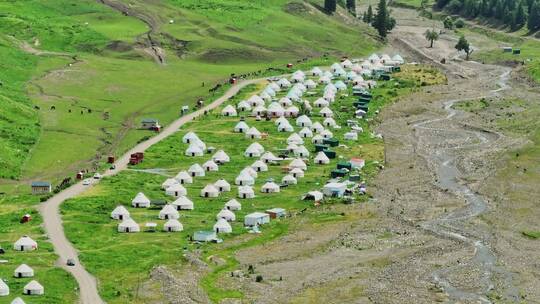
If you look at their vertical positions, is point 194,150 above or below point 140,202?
below

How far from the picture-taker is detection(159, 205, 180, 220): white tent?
4948 inches

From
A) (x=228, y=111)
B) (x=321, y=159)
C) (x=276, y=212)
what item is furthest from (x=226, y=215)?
(x=228, y=111)

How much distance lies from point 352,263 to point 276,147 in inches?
2092

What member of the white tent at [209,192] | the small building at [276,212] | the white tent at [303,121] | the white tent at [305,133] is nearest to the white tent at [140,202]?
the white tent at [209,192]

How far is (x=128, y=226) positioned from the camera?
120m

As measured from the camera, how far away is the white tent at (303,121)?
181 m

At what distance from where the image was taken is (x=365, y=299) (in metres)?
102

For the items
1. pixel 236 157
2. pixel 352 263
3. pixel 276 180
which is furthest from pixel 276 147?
pixel 352 263

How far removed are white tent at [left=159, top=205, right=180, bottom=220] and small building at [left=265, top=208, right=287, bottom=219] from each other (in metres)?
9.52

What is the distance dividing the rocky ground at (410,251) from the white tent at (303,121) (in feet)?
73.7

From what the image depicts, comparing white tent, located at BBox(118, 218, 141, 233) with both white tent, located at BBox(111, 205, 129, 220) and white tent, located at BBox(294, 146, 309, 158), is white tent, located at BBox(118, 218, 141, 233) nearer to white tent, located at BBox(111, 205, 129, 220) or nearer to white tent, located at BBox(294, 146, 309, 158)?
white tent, located at BBox(111, 205, 129, 220)

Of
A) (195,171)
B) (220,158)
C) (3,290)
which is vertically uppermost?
(3,290)

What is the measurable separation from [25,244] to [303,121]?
76.2 metres

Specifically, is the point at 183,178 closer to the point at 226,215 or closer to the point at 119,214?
the point at 226,215
